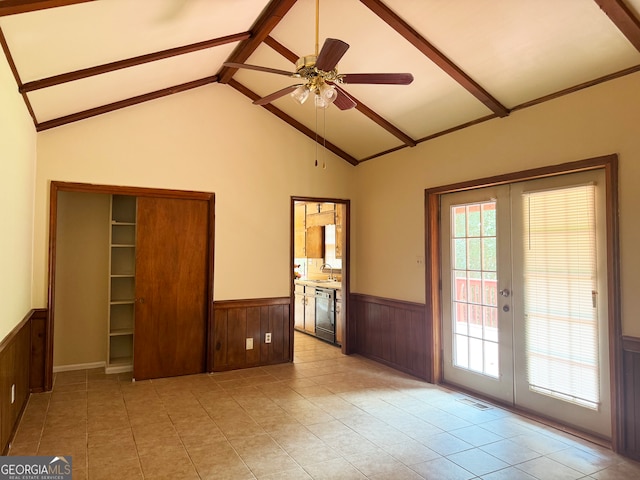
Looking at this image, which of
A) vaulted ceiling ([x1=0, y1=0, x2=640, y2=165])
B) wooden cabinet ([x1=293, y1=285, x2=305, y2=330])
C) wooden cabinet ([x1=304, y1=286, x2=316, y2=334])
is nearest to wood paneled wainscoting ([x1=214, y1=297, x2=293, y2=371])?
wooden cabinet ([x1=304, y1=286, x2=316, y2=334])

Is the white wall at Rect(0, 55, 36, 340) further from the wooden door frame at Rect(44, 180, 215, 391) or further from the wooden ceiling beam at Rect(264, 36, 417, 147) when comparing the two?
the wooden ceiling beam at Rect(264, 36, 417, 147)

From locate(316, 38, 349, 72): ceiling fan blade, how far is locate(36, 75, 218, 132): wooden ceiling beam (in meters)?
2.63

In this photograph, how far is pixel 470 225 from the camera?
4.23 metres

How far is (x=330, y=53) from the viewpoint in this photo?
2.44 m

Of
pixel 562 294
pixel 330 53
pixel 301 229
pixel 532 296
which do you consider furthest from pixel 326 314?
pixel 330 53

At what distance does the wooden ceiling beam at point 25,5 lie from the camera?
211 cm

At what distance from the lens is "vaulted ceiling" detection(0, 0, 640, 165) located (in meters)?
2.66

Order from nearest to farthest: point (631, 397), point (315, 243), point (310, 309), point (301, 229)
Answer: point (631, 397)
point (310, 309)
point (315, 243)
point (301, 229)

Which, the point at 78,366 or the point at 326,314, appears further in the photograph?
the point at 326,314

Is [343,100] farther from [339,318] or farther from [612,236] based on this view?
[339,318]

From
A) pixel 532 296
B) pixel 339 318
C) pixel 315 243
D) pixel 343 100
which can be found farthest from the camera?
pixel 315 243

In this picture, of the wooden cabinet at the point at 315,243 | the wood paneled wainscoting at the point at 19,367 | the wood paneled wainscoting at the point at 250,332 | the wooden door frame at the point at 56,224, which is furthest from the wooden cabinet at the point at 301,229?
the wood paneled wainscoting at the point at 19,367

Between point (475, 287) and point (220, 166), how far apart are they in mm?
3191

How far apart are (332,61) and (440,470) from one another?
8.87 ft
